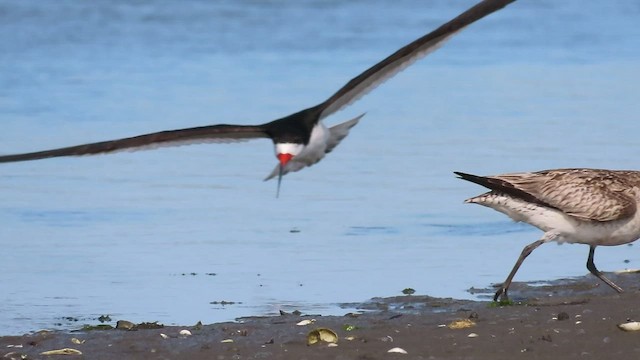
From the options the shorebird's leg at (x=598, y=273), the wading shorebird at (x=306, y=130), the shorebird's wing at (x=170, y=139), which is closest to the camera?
the shorebird's wing at (x=170, y=139)

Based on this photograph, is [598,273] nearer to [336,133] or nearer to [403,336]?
[336,133]

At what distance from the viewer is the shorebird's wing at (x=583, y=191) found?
10680mm

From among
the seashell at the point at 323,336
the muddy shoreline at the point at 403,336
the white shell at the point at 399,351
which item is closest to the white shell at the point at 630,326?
the muddy shoreline at the point at 403,336

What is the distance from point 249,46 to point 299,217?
10267 millimetres

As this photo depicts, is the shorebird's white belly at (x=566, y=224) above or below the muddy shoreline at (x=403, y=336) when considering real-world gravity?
above

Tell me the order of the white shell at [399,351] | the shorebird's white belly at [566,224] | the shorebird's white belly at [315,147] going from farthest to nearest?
the shorebird's white belly at [315,147], the shorebird's white belly at [566,224], the white shell at [399,351]

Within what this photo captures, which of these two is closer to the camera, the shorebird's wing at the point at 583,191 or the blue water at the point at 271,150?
the shorebird's wing at the point at 583,191

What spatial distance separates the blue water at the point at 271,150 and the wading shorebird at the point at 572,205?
686 millimetres

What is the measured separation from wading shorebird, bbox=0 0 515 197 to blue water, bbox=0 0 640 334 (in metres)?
1.01

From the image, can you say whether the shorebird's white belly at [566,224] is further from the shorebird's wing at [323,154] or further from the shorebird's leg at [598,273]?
the shorebird's wing at [323,154]

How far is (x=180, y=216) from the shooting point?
13.4 metres

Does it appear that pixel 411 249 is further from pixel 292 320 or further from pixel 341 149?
pixel 341 149

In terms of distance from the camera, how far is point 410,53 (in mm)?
10219

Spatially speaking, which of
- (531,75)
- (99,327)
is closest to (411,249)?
(99,327)
